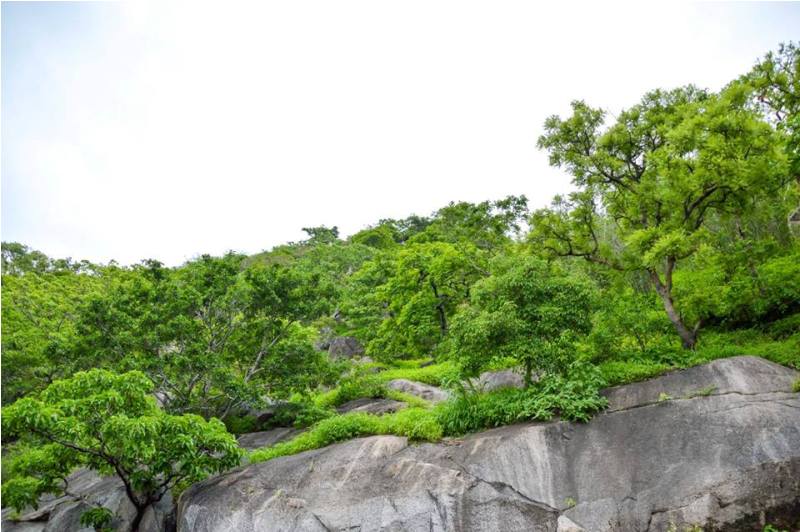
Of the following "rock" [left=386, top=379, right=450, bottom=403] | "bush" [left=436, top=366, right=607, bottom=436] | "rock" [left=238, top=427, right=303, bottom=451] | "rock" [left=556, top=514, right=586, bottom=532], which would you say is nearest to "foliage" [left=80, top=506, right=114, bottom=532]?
"rock" [left=238, top=427, right=303, bottom=451]

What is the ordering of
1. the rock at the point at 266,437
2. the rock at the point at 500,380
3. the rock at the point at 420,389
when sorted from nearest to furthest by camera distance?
the rock at the point at 500,380 → the rock at the point at 266,437 → the rock at the point at 420,389

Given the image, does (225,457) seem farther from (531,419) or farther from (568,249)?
(568,249)

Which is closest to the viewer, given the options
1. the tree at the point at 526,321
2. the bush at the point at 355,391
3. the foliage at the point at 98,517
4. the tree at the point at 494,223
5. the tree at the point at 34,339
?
the foliage at the point at 98,517

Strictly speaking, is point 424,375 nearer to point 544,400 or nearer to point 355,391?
point 355,391

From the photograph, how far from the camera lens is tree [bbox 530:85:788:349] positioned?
1261 cm

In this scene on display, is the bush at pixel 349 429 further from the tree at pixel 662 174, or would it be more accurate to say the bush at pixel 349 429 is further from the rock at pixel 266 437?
the tree at pixel 662 174

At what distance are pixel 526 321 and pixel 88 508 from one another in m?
13.9

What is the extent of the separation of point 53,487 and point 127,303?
20.2 ft

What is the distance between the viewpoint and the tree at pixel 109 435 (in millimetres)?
9430

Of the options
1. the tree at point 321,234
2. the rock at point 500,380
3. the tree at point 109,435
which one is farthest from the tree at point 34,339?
the tree at point 321,234

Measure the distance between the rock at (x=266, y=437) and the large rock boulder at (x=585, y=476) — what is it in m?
4.19

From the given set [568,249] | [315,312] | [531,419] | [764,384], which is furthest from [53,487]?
[764,384]

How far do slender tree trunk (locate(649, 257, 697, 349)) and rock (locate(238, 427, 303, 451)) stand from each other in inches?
517

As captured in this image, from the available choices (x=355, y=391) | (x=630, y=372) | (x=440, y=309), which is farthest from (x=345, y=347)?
(x=630, y=372)
